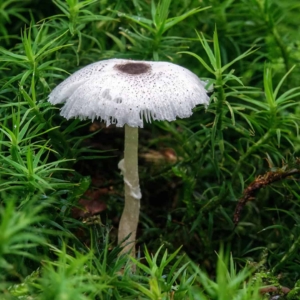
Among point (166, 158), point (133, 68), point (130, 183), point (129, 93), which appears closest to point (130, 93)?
point (129, 93)

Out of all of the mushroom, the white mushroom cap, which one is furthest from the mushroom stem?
the white mushroom cap

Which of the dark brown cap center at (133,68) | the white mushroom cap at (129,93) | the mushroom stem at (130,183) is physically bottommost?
the mushroom stem at (130,183)

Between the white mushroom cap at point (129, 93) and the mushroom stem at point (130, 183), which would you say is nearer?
the white mushroom cap at point (129, 93)

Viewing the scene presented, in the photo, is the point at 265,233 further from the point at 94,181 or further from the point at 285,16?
the point at 285,16

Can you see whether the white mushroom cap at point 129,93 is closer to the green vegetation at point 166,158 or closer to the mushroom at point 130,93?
the mushroom at point 130,93

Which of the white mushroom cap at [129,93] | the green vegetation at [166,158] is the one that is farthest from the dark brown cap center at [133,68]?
the green vegetation at [166,158]

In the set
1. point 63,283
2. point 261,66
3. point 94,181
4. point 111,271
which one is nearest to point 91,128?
point 94,181

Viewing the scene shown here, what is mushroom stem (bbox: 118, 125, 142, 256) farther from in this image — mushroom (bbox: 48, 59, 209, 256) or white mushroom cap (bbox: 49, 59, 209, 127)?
white mushroom cap (bbox: 49, 59, 209, 127)
